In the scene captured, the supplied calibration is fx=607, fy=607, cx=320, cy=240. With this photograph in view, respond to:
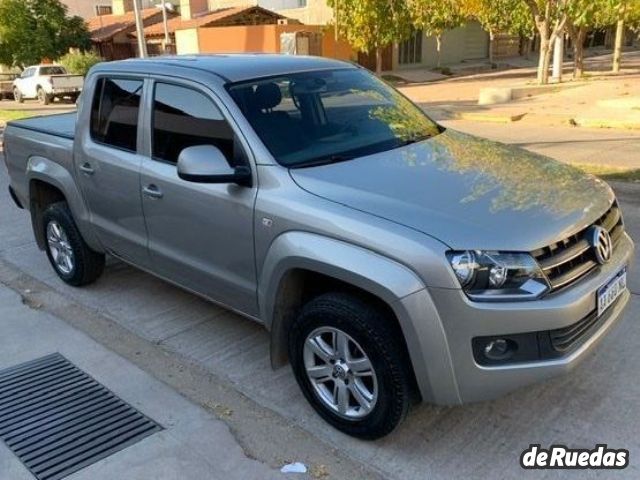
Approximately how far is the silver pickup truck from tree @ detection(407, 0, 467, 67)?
18.1m

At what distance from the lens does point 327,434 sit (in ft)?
9.90

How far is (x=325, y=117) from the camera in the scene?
359 centimetres

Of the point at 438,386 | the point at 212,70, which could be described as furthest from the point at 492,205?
the point at 212,70

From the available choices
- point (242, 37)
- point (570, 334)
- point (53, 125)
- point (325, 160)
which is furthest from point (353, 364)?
point (242, 37)

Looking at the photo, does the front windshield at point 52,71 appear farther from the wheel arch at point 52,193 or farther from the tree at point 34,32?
the wheel arch at point 52,193

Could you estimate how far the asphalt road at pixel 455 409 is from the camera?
278 centimetres

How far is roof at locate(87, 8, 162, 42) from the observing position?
35.9m

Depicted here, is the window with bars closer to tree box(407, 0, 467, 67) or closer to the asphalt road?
tree box(407, 0, 467, 67)

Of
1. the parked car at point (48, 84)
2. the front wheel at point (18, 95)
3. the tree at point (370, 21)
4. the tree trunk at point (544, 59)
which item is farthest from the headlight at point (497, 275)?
the front wheel at point (18, 95)

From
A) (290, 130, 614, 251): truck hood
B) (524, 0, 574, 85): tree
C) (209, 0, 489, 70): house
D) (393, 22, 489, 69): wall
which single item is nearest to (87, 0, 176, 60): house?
(209, 0, 489, 70): house

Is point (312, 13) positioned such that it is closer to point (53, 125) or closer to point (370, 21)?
point (370, 21)

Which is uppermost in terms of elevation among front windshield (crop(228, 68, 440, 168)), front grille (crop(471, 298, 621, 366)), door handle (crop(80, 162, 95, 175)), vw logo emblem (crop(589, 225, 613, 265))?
front windshield (crop(228, 68, 440, 168))

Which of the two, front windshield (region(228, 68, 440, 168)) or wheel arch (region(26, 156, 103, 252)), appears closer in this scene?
front windshield (region(228, 68, 440, 168))

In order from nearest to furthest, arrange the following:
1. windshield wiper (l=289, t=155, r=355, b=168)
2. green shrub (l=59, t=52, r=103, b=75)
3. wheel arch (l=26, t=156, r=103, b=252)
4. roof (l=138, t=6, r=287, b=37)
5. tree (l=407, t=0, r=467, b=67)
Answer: windshield wiper (l=289, t=155, r=355, b=168)
wheel arch (l=26, t=156, r=103, b=252)
tree (l=407, t=0, r=467, b=67)
green shrub (l=59, t=52, r=103, b=75)
roof (l=138, t=6, r=287, b=37)
